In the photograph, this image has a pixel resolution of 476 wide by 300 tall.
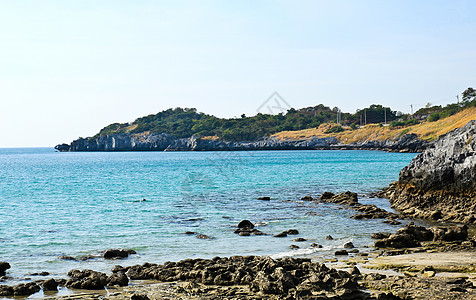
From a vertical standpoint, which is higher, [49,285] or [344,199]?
[49,285]

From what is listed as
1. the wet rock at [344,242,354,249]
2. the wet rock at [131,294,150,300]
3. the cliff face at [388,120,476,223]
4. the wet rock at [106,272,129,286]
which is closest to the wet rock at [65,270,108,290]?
the wet rock at [106,272,129,286]

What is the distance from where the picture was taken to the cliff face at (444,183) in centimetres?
2584

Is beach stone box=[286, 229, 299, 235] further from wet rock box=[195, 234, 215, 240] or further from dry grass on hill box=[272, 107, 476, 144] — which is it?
dry grass on hill box=[272, 107, 476, 144]

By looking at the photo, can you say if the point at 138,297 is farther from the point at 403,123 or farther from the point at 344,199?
the point at 403,123

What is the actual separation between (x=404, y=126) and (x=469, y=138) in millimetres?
163302

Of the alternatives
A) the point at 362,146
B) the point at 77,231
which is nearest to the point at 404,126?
the point at 362,146

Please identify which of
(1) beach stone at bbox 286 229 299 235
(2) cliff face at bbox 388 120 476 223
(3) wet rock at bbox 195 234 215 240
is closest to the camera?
(3) wet rock at bbox 195 234 215 240

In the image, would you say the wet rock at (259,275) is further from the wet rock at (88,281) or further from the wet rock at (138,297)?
the wet rock at (138,297)

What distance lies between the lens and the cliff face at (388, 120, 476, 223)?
84.8 feet

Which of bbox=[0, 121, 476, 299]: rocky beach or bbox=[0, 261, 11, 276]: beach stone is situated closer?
bbox=[0, 121, 476, 299]: rocky beach

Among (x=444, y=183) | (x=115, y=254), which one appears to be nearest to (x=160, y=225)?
(x=115, y=254)

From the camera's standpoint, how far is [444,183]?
1090 inches

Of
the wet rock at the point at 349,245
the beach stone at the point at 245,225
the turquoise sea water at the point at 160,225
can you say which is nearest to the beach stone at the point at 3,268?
the turquoise sea water at the point at 160,225

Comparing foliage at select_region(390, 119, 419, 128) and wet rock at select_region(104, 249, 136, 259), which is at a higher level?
foliage at select_region(390, 119, 419, 128)
